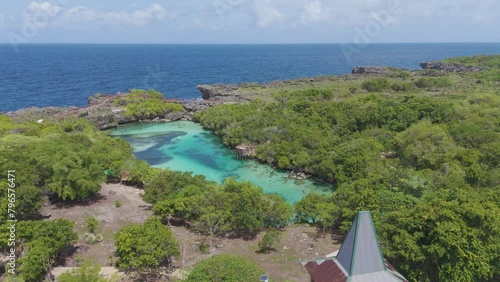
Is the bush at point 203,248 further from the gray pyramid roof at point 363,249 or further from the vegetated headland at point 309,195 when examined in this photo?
the gray pyramid roof at point 363,249

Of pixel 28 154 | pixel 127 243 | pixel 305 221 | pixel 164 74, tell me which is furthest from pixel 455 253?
pixel 164 74

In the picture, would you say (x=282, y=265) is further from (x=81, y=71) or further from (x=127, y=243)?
(x=81, y=71)

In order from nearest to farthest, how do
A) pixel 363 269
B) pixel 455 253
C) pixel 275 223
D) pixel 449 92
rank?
1. pixel 363 269
2. pixel 455 253
3. pixel 275 223
4. pixel 449 92

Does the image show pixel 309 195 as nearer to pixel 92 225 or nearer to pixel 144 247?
pixel 144 247

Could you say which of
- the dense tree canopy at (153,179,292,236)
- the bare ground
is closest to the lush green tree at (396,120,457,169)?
the bare ground

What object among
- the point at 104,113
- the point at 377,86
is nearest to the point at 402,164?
the point at 377,86
